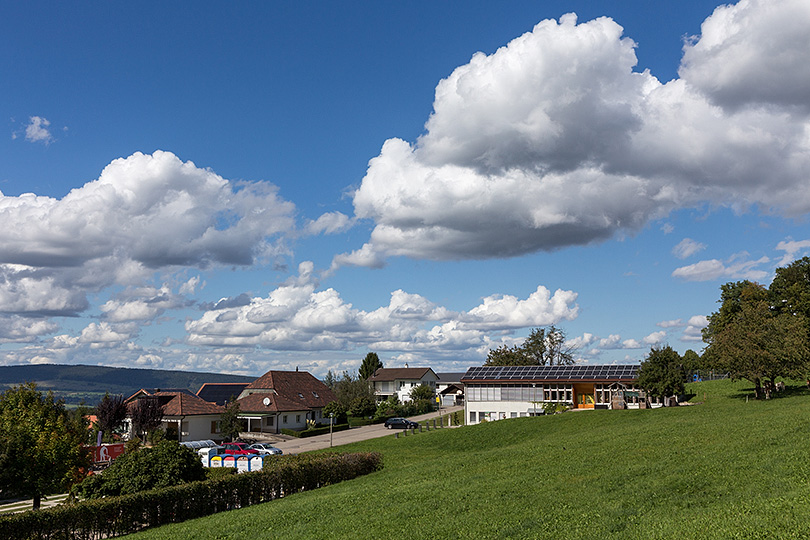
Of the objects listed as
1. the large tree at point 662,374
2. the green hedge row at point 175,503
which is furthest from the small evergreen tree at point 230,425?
the large tree at point 662,374

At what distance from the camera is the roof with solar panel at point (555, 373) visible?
6538cm

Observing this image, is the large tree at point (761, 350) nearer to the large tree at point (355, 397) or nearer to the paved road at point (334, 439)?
the paved road at point (334, 439)

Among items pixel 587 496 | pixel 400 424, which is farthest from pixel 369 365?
pixel 587 496

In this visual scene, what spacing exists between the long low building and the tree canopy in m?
62.2

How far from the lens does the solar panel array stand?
6550 centimetres

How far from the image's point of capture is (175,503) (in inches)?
904

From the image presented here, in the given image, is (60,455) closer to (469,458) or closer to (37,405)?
(37,405)

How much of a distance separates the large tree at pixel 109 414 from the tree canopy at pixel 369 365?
246 ft

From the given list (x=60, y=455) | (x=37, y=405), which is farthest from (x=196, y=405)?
(x=60, y=455)

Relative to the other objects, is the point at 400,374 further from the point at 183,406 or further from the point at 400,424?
the point at 183,406

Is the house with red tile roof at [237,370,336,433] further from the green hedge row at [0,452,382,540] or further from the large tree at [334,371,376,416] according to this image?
the green hedge row at [0,452,382,540]

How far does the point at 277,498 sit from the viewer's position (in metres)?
26.3

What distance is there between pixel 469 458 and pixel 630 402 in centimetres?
3862

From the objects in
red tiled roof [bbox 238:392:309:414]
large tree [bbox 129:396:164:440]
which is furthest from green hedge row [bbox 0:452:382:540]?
red tiled roof [bbox 238:392:309:414]
